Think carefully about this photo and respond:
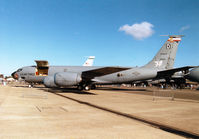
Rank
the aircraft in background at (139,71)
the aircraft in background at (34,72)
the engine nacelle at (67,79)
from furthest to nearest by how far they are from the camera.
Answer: the aircraft in background at (34,72), the aircraft in background at (139,71), the engine nacelle at (67,79)

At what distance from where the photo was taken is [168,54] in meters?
26.2

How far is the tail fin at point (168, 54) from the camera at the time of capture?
26.1 metres

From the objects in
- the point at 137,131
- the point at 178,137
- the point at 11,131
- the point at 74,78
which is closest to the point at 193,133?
the point at 178,137

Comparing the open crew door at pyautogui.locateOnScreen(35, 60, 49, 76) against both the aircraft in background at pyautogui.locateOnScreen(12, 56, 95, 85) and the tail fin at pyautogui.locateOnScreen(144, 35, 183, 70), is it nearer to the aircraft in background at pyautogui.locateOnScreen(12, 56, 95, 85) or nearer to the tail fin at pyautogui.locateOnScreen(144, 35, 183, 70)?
the aircraft in background at pyautogui.locateOnScreen(12, 56, 95, 85)

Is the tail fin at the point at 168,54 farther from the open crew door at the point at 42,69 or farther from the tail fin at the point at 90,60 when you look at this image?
the tail fin at the point at 90,60

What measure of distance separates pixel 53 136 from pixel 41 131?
1.96 ft

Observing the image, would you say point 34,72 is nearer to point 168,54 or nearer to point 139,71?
point 139,71

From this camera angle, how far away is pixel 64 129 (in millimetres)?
5121

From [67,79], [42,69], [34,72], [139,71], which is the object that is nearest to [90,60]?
[42,69]

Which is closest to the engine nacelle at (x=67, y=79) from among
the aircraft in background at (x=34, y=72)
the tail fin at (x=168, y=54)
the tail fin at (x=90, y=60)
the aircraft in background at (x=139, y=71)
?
the aircraft in background at (x=139, y=71)

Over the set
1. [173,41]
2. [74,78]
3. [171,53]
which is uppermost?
[173,41]

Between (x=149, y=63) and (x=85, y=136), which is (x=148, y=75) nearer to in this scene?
(x=149, y=63)

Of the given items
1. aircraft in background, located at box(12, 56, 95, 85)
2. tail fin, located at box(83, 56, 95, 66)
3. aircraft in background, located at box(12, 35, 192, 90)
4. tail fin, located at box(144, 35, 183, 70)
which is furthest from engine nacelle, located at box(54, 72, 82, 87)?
tail fin, located at box(83, 56, 95, 66)

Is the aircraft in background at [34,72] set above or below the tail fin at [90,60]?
below
